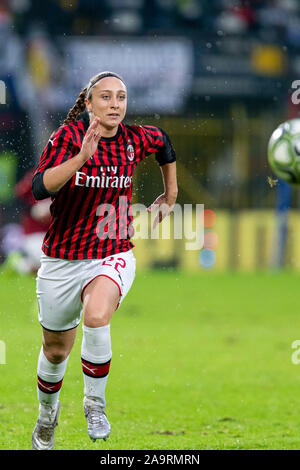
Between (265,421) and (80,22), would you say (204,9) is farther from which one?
(265,421)

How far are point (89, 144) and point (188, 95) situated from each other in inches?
614

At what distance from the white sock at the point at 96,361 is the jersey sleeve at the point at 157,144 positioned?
3.84ft

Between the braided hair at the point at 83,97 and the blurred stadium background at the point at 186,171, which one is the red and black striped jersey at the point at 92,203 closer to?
A: the braided hair at the point at 83,97

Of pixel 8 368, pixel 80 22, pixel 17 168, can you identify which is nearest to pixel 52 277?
pixel 8 368

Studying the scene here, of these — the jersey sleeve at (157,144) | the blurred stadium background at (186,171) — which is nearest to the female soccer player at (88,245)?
the jersey sleeve at (157,144)

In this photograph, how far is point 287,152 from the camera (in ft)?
17.1

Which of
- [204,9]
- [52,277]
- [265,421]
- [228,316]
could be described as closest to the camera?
[52,277]

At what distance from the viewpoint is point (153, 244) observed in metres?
17.5

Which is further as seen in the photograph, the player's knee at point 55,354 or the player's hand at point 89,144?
the player's knee at point 55,354

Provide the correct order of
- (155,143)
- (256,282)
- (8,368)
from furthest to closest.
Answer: (256,282) → (8,368) → (155,143)

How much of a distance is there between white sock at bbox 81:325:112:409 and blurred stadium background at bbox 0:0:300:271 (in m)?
12.5

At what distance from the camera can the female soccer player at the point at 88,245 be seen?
14.6 ft

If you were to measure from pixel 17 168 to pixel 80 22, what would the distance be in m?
3.89

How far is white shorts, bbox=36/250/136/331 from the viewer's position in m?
4.64
